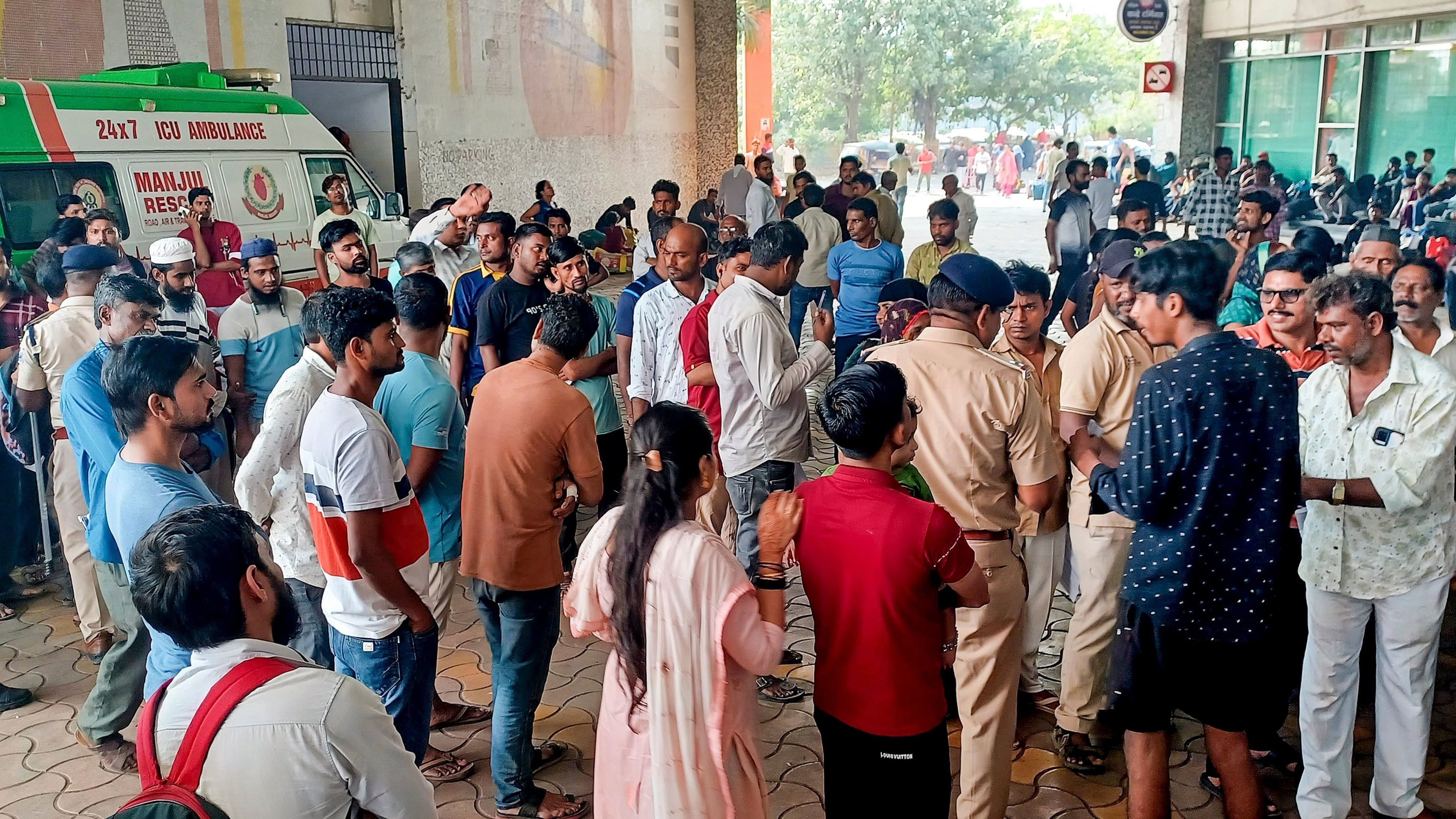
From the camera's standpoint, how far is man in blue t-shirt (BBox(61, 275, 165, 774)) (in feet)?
12.8

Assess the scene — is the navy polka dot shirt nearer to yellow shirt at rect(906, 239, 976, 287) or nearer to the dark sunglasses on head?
the dark sunglasses on head

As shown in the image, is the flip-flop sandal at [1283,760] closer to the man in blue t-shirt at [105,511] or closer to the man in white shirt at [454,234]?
the man in blue t-shirt at [105,511]

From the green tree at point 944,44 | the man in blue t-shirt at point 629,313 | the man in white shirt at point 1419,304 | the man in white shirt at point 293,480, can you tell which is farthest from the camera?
the green tree at point 944,44

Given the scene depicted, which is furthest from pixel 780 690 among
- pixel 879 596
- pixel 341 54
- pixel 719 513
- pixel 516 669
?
pixel 341 54

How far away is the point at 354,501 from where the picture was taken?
2953 mm

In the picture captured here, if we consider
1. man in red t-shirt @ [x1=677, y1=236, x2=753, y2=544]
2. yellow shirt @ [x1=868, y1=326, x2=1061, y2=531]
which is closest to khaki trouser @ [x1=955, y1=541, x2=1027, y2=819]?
yellow shirt @ [x1=868, y1=326, x2=1061, y2=531]

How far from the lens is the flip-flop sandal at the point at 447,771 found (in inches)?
154

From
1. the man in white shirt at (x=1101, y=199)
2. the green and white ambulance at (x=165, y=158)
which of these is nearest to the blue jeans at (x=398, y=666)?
the green and white ambulance at (x=165, y=158)

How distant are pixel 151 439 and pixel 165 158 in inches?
229

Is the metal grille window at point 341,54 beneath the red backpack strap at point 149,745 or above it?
above

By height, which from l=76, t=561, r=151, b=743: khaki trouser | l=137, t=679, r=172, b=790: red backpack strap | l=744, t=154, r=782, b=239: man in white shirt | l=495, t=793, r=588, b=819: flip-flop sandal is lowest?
l=495, t=793, r=588, b=819: flip-flop sandal

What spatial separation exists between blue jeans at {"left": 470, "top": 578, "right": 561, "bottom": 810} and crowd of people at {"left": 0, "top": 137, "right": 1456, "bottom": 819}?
1 centimetres

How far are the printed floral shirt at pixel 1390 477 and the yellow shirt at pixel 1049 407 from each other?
2.54ft

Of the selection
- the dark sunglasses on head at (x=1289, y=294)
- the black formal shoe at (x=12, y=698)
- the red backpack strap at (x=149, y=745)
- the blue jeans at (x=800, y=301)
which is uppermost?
the dark sunglasses on head at (x=1289, y=294)
